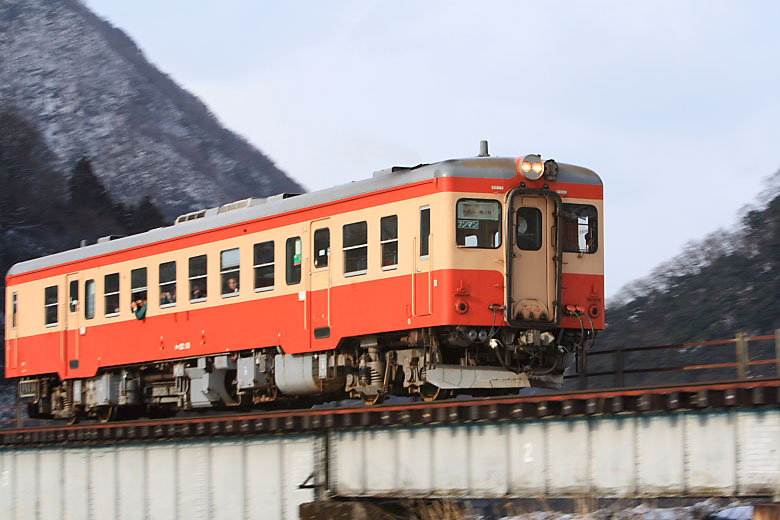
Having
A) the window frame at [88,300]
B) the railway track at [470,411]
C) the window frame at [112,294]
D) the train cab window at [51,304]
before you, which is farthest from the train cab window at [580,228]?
the train cab window at [51,304]

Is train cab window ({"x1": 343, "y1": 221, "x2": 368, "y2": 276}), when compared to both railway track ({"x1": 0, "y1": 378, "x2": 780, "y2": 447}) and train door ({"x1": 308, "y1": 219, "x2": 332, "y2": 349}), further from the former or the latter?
railway track ({"x1": 0, "y1": 378, "x2": 780, "y2": 447})

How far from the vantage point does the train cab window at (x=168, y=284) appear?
24656 mm

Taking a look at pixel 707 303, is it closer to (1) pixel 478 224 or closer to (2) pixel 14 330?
(2) pixel 14 330

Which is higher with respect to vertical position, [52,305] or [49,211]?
[49,211]

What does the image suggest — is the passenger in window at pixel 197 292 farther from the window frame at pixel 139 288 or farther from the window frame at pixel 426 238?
the window frame at pixel 426 238

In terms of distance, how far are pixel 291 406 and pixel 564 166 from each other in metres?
8.59

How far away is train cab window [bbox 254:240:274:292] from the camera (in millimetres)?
22156

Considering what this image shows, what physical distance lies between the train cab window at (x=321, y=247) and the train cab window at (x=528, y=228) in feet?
11.7

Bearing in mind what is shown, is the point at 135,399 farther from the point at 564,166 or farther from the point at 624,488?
the point at 624,488

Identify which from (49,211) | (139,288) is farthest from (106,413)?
(49,211)

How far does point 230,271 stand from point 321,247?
293 centimetres

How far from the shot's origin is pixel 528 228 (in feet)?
63.1

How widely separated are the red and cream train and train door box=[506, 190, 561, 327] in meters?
0.02

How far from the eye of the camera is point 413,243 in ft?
62.5
